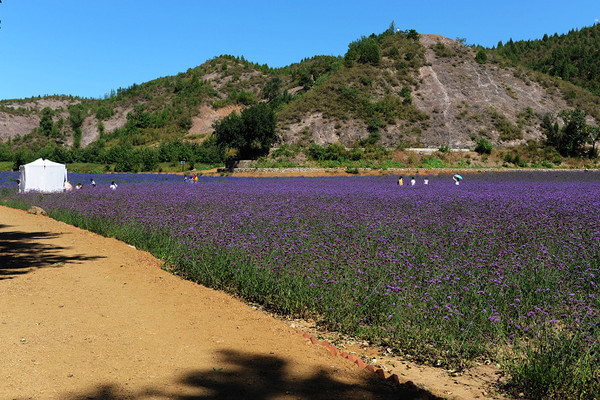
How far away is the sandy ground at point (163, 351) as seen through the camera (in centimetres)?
399

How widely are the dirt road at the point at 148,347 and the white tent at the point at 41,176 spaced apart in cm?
1983

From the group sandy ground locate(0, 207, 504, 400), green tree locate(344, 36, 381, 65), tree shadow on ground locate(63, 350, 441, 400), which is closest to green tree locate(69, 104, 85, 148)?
green tree locate(344, 36, 381, 65)

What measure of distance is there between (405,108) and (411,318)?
67.8 meters

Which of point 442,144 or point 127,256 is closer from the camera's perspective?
point 127,256

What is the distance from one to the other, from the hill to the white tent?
3617 cm

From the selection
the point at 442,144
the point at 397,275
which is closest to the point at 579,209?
the point at 397,275

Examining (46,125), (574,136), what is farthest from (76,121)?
(574,136)

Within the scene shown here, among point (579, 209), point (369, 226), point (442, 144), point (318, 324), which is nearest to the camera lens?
point (318, 324)

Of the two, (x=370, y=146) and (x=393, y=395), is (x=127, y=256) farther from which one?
(x=370, y=146)

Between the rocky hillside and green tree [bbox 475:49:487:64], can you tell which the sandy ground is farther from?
green tree [bbox 475:49:487:64]

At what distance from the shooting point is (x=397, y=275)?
21.4ft

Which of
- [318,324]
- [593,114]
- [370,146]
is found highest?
[593,114]

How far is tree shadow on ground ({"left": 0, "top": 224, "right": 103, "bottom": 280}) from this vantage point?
8992 millimetres

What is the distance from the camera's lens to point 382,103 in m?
69.9
